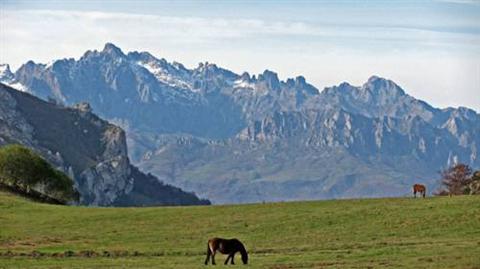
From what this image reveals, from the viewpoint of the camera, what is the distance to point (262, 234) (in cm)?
7512

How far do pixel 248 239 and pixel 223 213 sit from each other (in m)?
15.9

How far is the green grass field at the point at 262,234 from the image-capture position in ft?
188

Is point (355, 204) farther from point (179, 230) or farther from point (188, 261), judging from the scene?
point (188, 261)

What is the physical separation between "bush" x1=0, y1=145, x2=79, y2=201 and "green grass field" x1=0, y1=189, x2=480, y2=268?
3431 cm

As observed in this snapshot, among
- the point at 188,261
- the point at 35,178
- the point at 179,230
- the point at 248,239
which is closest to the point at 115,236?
the point at 179,230

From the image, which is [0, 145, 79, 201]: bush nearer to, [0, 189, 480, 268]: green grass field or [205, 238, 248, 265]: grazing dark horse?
[0, 189, 480, 268]: green grass field

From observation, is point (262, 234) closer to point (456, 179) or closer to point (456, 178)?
point (456, 179)

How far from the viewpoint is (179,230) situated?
259 ft

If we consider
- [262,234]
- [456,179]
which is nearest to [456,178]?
[456,179]

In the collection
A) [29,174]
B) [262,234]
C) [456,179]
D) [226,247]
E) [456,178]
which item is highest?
[456,178]

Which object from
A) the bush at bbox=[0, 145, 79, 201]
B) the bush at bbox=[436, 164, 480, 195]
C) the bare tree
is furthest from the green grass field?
the bare tree

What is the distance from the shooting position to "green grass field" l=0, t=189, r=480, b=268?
57.3 m

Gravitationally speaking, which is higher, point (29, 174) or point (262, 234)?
point (29, 174)

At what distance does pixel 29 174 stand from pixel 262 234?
216 feet
